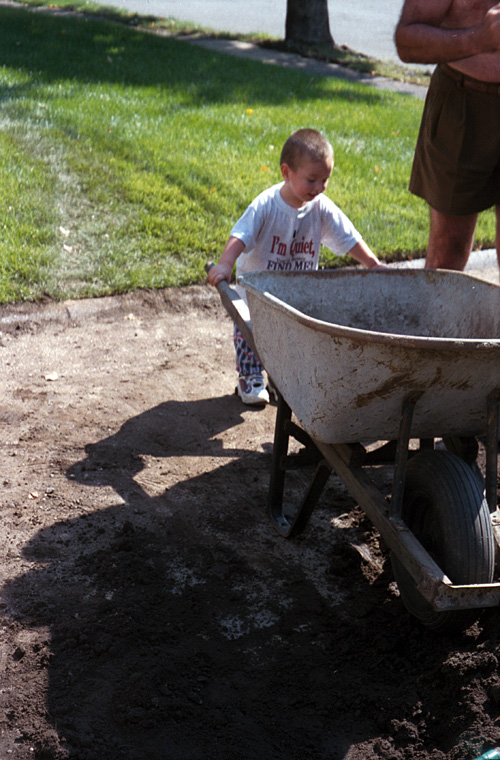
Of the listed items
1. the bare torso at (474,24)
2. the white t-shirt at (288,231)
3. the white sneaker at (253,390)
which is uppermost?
the bare torso at (474,24)

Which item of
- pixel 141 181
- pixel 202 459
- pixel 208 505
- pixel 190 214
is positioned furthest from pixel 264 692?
pixel 141 181

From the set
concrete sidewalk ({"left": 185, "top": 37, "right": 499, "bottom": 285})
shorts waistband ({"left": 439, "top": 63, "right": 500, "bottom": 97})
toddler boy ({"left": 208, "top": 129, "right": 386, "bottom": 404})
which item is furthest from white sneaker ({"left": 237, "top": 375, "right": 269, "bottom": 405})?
concrete sidewalk ({"left": 185, "top": 37, "right": 499, "bottom": 285})

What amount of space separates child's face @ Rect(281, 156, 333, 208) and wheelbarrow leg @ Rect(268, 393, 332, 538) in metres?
1.06

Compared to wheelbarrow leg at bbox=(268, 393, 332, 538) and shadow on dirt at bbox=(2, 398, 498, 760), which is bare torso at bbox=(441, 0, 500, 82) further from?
shadow on dirt at bbox=(2, 398, 498, 760)

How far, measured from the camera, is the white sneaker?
4129 mm

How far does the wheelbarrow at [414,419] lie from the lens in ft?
7.27

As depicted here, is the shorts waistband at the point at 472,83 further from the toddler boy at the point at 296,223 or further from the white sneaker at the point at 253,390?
the white sneaker at the point at 253,390

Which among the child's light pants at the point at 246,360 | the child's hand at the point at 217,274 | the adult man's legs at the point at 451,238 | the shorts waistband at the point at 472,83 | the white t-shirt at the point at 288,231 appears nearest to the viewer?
the child's hand at the point at 217,274

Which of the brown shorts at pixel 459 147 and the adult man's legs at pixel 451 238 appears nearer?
the brown shorts at pixel 459 147

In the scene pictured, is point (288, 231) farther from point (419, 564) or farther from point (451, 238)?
point (419, 564)

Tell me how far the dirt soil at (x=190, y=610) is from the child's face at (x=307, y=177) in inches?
46.4

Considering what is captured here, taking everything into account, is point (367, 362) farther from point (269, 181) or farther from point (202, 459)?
point (269, 181)

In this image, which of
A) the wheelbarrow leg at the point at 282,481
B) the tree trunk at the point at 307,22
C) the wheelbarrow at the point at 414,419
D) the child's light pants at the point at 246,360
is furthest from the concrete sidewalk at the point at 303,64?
the wheelbarrow at the point at 414,419

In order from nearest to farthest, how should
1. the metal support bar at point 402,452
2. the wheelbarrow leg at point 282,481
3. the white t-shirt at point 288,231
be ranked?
1. the metal support bar at point 402,452
2. the wheelbarrow leg at point 282,481
3. the white t-shirt at point 288,231
